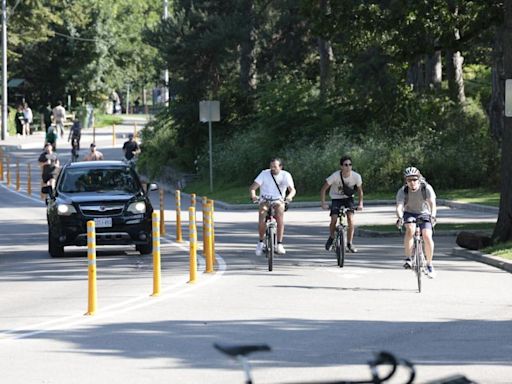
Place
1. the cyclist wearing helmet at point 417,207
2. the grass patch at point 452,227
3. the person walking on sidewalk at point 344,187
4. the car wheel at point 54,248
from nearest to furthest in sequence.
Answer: the cyclist wearing helmet at point 417,207 < the person walking on sidewalk at point 344,187 < the car wheel at point 54,248 < the grass patch at point 452,227

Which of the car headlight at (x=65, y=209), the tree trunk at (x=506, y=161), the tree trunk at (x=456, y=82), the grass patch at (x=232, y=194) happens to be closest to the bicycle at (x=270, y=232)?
the car headlight at (x=65, y=209)

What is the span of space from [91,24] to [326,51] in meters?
45.2

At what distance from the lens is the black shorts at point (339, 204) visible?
23.3 meters

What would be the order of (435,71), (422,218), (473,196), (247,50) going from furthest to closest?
(247,50)
(435,71)
(473,196)
(422,218)

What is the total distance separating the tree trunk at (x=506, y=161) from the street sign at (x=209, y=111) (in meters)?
21.4

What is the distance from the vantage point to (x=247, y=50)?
183 feet

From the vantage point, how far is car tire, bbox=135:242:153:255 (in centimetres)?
2580

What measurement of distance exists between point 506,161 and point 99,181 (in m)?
7.42

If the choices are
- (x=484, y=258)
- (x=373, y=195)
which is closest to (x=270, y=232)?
(x=484, y=258)

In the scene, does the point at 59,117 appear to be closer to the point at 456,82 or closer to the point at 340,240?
the point at 456,82

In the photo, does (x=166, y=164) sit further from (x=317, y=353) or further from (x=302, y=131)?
(x=317, y=353)

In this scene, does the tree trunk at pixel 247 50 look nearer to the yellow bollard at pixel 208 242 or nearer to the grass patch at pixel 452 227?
the grass patch at pixel 452 227

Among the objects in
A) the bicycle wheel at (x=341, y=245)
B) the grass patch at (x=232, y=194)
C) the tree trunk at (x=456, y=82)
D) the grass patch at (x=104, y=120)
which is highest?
the tree trunk at (x=456, y=82)

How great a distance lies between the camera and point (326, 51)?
172ft
